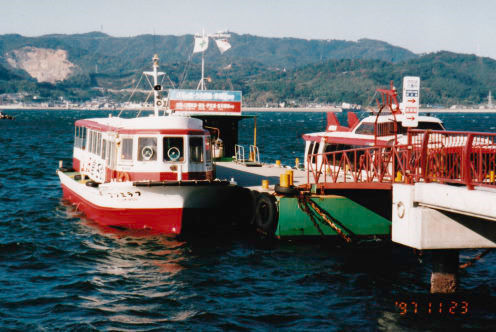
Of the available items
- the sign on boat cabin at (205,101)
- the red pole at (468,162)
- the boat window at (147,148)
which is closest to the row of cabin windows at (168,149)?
the boat window at (147,148)

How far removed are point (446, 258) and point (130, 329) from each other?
8762 millimetres

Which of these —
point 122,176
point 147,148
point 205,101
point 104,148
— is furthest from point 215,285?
point 205,101

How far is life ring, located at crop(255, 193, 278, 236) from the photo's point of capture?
2259 cm

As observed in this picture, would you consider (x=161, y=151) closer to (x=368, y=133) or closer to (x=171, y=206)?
(x=171, y=206)

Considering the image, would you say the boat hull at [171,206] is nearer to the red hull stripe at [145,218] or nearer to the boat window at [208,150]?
the red hull stripe at [145,218]

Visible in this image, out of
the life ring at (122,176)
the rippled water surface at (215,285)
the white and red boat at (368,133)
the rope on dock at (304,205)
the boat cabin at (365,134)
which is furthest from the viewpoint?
the boat cabin at (365,134)

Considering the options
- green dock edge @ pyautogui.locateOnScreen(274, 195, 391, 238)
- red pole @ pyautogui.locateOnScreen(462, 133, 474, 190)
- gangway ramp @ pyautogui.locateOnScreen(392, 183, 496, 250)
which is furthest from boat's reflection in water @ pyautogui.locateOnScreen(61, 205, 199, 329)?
red pole @ pyautogui.locateOnScreen(462, 133, 474, 190)

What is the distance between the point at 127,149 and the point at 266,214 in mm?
6268

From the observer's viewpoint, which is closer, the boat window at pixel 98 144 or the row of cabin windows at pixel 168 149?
the row of cabin windows at pixel 168 149

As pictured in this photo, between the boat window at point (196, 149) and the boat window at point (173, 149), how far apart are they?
1.19ft

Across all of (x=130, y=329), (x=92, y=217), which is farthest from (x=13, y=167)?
(x=130, y=329)

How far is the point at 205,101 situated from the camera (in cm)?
3622

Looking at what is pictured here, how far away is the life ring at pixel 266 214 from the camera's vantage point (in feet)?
74.1

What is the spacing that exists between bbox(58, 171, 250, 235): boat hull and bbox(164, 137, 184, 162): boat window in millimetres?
1350
